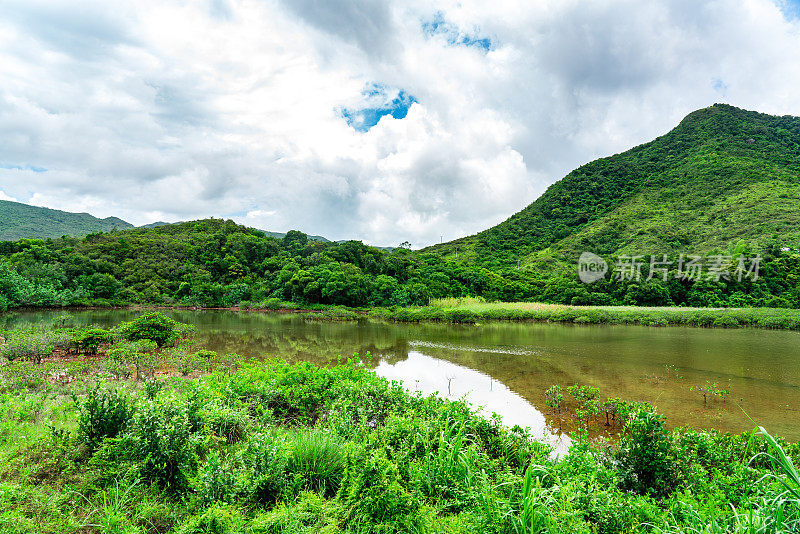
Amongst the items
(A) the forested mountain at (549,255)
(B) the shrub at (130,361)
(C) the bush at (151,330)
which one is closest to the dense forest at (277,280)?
(A) the forested mountain at (549,255)

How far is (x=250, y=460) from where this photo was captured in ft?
11.4

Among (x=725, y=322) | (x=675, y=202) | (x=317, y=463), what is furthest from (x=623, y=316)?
(x=675, y=202)

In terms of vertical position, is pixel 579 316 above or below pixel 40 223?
below

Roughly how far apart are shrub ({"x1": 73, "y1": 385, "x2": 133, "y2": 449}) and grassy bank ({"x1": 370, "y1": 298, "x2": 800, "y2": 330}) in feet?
83.3

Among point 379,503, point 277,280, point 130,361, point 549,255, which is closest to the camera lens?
point 379,503

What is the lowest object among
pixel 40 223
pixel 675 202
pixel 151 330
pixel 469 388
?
pixel 469 388

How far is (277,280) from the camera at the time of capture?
1574 inches

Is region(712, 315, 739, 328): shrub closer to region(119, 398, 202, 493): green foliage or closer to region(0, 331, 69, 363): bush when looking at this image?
region(119, 398, 202, 493): green foliage

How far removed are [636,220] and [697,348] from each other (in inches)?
2027

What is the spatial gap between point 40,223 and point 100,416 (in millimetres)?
111713

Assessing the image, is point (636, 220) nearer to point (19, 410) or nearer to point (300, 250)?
point (300, 250)

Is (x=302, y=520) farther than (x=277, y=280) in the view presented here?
No

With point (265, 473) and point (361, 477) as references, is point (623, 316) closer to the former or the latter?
point (361, 477)

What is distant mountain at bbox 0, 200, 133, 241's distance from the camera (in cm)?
7156
